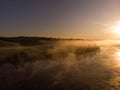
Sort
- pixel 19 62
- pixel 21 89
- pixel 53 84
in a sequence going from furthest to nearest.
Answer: pixel 19 62
pixel 53 84
pixel 21 89

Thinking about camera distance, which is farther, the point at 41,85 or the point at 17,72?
the point at 17,72

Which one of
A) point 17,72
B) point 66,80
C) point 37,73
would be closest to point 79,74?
point 66,80

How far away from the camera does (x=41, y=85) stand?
13.1m

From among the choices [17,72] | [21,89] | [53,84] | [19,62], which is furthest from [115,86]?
[19,62]

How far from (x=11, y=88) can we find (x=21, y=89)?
1.95ft

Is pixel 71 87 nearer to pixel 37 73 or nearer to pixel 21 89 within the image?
pixel 21 89

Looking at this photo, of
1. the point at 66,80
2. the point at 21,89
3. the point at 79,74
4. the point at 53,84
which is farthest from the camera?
the point at 79,74

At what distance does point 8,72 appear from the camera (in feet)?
54.3

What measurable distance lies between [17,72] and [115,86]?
7.69m

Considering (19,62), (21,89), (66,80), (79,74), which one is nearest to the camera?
(21,89)

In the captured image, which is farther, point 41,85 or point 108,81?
point 108,81

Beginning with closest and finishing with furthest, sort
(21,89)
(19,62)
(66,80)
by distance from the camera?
(21,89) → (66,80) → (19,62)

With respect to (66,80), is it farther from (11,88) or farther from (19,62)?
(19,62)

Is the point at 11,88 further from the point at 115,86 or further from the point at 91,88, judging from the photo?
the point at 115,86
